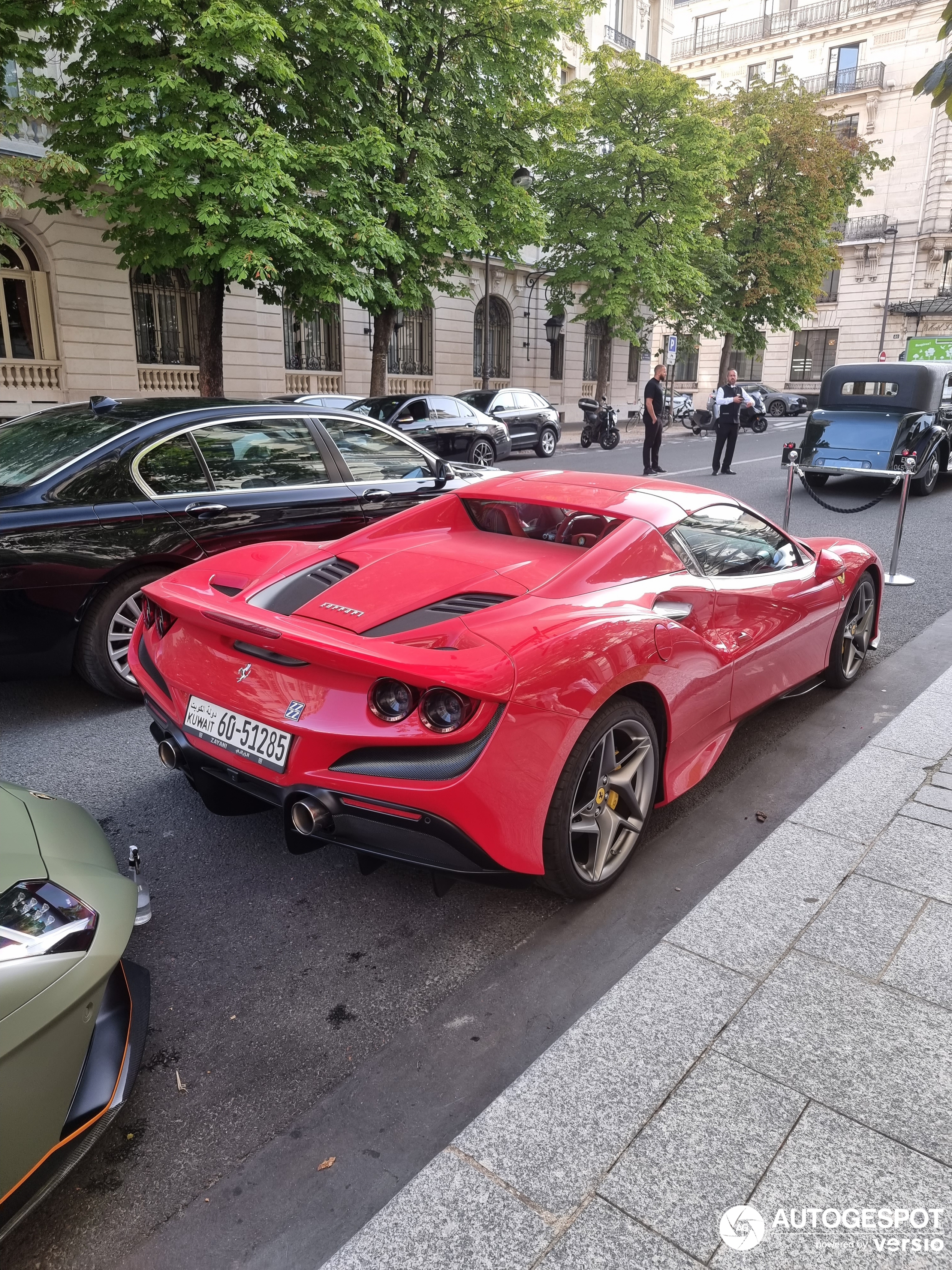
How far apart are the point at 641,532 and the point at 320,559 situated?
4.24ft

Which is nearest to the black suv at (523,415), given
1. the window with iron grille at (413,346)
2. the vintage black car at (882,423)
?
the window with iron grille at (413,346)

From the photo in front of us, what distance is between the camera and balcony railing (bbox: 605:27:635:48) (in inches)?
1506

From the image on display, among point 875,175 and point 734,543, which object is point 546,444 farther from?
point 875,175

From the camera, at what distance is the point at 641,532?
3.56 meters

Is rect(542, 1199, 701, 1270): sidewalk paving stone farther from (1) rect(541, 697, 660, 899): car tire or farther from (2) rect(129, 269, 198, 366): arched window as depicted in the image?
(2) rect(129, 269, 198, 366): arched window

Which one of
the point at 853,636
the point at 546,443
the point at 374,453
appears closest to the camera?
the point at 853,636

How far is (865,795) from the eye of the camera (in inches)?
159

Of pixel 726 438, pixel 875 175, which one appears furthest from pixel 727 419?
pixel 875 175

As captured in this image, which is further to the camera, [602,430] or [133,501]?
[602,430]

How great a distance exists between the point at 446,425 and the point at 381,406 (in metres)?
1.48

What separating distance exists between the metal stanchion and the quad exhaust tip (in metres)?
6.50

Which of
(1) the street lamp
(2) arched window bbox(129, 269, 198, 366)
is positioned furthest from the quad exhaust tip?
(1) the street lamp

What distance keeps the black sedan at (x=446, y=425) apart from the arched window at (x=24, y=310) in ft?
27.9

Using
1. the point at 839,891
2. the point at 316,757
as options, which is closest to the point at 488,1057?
the point at 316,757
